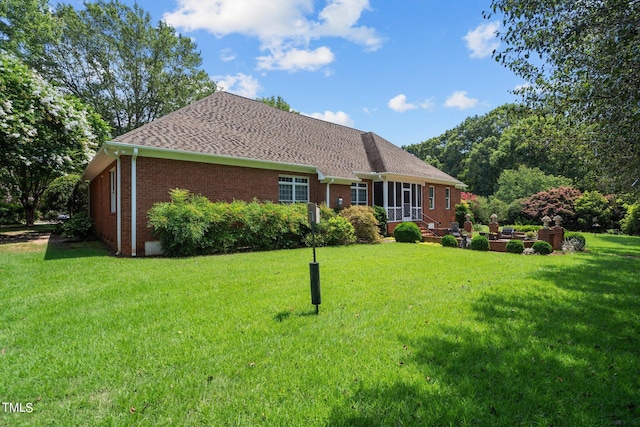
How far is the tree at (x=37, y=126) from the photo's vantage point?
44.3 feet

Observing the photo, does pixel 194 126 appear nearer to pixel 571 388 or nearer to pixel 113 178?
pixel 113 178

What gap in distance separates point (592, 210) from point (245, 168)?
24869 mm

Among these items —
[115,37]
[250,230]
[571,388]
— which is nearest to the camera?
[571,388]

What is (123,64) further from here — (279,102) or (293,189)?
(293,189)

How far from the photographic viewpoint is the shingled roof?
12.1m

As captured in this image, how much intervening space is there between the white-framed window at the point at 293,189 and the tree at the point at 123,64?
73.6ft

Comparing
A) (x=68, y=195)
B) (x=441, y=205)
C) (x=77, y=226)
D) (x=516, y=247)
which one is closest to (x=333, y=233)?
(x=516, y=247)

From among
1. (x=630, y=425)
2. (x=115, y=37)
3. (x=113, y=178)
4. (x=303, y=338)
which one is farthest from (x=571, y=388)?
(x=115, y=37)

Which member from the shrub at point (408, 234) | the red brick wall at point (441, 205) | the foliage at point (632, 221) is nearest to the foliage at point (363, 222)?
the shrub at point (408, 234)

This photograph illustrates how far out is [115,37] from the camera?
93.6ft

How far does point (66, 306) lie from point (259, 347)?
3.66 meters

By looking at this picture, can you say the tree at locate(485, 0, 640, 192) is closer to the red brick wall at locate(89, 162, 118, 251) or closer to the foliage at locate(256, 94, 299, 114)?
the red brick wall at locate(89, 162, 118, 251)

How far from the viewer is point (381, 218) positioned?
17.6 m

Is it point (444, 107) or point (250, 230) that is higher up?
point (444, 107)
